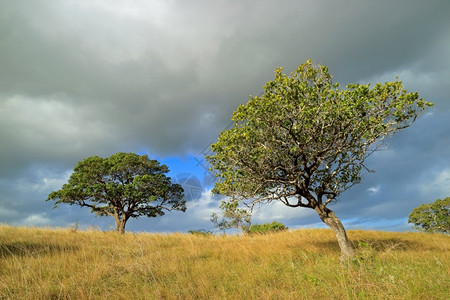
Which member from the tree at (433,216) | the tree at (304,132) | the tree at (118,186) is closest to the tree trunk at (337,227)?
the tree at (304,132)

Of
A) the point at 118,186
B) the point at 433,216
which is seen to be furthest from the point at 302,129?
the point at 433,216

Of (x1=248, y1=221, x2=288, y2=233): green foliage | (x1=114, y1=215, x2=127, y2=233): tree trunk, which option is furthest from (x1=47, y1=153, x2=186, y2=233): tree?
(x1=248, y1=221, x2=288, y2=233): green foliage

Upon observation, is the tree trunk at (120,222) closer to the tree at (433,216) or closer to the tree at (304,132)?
the tree at (304,132)

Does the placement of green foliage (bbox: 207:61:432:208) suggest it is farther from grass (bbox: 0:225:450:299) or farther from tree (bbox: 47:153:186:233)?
tree (bbox: 47:153:186:233)

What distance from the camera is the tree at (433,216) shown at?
32594 mm

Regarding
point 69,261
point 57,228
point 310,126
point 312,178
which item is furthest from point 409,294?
point 57,228

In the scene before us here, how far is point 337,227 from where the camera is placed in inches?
459

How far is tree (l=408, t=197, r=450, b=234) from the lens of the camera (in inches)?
1283

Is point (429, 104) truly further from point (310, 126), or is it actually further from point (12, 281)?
point (12, 281)

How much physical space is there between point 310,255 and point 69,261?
9949 mm

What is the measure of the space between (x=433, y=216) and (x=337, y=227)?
33258 millimetres

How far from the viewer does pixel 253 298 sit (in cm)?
531

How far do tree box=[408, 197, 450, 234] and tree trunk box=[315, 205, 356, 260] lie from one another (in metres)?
30.1

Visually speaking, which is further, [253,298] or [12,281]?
[12,281]
